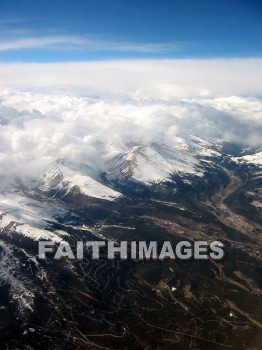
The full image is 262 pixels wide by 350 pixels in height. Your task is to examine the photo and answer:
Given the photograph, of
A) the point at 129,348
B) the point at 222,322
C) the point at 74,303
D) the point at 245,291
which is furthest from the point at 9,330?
the point at 245,291

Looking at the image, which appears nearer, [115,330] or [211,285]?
[115,330]

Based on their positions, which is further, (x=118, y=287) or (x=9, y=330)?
(x=118, y=287)

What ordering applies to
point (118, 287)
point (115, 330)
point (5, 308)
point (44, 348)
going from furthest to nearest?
1. point (118, 287)
2. point (5, 308)
3. point (115, 330)
4. point (44, 348)

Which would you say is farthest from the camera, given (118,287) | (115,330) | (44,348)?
(118,287)

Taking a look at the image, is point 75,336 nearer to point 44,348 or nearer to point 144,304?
point 44,348

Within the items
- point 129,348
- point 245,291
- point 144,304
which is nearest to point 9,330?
point 129,348

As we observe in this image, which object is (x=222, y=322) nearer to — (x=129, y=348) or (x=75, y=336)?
(x=129, y=348)

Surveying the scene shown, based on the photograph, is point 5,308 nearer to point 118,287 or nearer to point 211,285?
point 118,287

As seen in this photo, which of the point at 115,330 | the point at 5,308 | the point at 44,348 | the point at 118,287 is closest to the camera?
the point at 44,348
